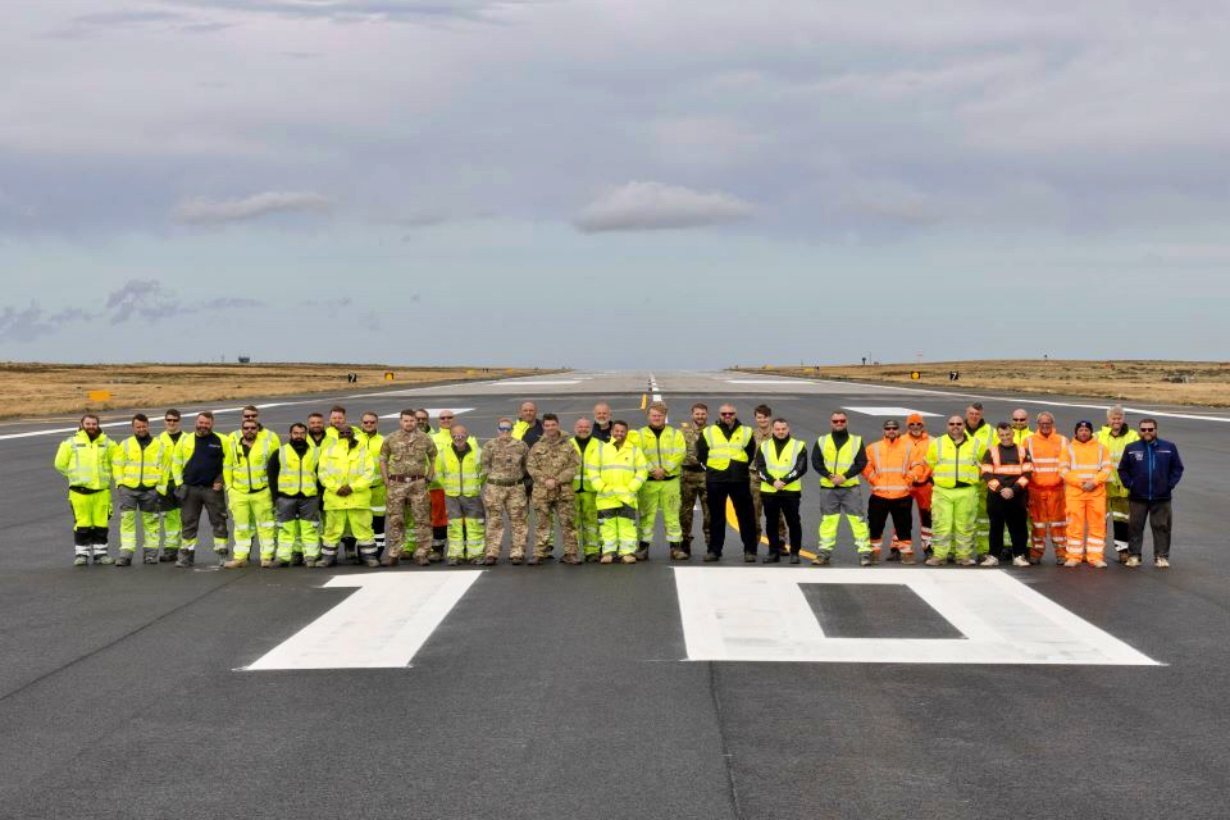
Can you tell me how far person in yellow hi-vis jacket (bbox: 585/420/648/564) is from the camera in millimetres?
16594

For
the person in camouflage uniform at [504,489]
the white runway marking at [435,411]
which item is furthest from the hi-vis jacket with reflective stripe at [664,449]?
the white runway marking at [435,411]

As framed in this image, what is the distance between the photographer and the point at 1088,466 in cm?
1647

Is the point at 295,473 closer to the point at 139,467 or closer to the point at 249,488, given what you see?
the point at 249,488

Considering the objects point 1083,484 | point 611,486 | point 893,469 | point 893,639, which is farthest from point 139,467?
point 1083,484

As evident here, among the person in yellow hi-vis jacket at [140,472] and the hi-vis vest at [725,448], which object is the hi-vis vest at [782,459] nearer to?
the hi-vis vest at [725,448]

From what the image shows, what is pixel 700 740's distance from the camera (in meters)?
8.65

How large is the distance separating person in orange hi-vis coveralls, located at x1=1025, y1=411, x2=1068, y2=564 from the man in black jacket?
388 cm

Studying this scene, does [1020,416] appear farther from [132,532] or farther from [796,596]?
[132,532]

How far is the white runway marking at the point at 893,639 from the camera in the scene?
37.6ft

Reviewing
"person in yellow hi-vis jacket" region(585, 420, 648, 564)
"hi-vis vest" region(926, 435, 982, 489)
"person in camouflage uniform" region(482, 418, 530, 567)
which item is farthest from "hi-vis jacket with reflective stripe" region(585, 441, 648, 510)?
"hi-vis vest" region(926, 435, 982, 489)

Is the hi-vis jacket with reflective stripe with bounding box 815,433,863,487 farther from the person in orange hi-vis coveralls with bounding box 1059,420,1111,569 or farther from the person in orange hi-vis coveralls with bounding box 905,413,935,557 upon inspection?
the person in orange hi-vis coveralls with bounding box 1059,420,1111,569

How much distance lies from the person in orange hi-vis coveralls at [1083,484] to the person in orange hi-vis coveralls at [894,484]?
209 cm

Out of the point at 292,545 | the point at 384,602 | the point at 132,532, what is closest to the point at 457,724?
the point at 384,602

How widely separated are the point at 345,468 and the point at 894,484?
7556 millimetres
